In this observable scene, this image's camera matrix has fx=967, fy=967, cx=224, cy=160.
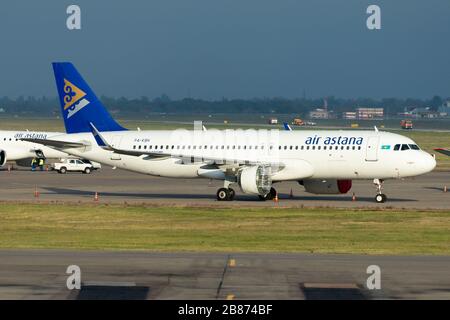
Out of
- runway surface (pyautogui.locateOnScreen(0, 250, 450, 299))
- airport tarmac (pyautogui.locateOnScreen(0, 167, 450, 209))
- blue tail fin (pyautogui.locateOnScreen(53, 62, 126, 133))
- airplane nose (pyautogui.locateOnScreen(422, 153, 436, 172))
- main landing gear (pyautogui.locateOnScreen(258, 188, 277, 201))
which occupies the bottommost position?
airport tarmac (pyautogui.locateOnScreen(0, 167, 450, 209))

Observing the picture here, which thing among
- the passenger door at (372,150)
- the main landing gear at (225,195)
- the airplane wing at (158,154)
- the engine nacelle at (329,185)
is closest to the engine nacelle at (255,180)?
the airplane wing at (158,154)

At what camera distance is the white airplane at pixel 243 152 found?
5512 cm

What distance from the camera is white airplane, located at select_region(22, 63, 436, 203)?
55.1 metres

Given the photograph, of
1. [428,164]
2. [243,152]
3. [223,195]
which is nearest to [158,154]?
[223,195]

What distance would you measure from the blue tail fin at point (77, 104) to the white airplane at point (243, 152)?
63mm

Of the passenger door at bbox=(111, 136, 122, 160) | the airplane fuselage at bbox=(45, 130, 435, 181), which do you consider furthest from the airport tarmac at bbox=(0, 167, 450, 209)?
the passenger door at bbox=(111, 136, 122, 160)

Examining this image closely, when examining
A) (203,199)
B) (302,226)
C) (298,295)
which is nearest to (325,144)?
(203,199)

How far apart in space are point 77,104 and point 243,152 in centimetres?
1168

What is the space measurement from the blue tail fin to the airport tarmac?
4491 mm

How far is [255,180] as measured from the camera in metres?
54.7

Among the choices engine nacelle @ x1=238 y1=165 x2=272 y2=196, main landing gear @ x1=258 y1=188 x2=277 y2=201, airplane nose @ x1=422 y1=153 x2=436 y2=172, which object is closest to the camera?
airplane nose @ x1=422 y1=153 x2=436 y2=172

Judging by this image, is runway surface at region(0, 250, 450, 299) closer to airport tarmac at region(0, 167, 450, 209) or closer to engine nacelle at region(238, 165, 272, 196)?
engine nacelle at region(238, 165, 272, 196)
